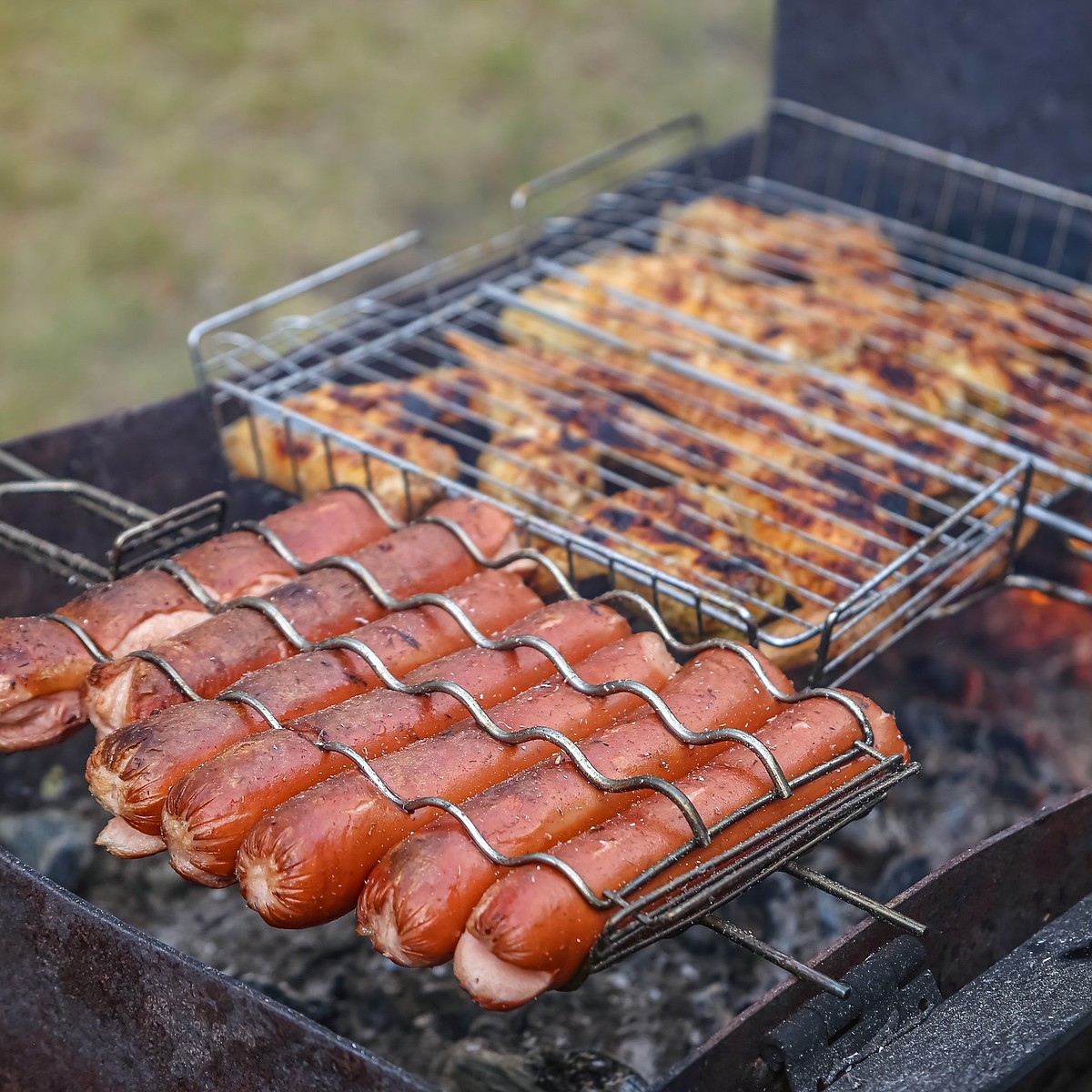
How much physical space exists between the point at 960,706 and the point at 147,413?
3.05 m

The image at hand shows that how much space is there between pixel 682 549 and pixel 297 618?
120 cm

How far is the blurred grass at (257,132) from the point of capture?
888 cm

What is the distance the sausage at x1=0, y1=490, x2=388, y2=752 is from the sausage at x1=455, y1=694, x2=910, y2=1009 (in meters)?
1.19

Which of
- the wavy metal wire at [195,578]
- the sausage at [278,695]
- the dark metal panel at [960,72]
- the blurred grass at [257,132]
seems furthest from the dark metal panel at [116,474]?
the blurred grass at [257,132]

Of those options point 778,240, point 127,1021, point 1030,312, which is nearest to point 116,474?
point 127,1021

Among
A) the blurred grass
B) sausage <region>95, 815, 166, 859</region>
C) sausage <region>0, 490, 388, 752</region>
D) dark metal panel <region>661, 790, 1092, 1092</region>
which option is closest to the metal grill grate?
sausage <region>0, 490, 388, 752</region>

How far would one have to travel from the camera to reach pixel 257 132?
34.8 feet

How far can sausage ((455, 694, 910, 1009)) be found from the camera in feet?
7.33

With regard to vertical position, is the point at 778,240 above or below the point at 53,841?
above

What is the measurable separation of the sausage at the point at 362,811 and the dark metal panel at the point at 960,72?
392 centimetres

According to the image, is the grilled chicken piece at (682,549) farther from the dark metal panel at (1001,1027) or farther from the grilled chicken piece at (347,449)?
the dark metal panel at (1001,1027)

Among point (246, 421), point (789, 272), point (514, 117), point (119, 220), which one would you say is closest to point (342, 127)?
point (514, 117)

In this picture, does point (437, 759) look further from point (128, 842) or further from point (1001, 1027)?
point (1001, 1027)

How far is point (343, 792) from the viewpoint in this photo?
8.01 feet
